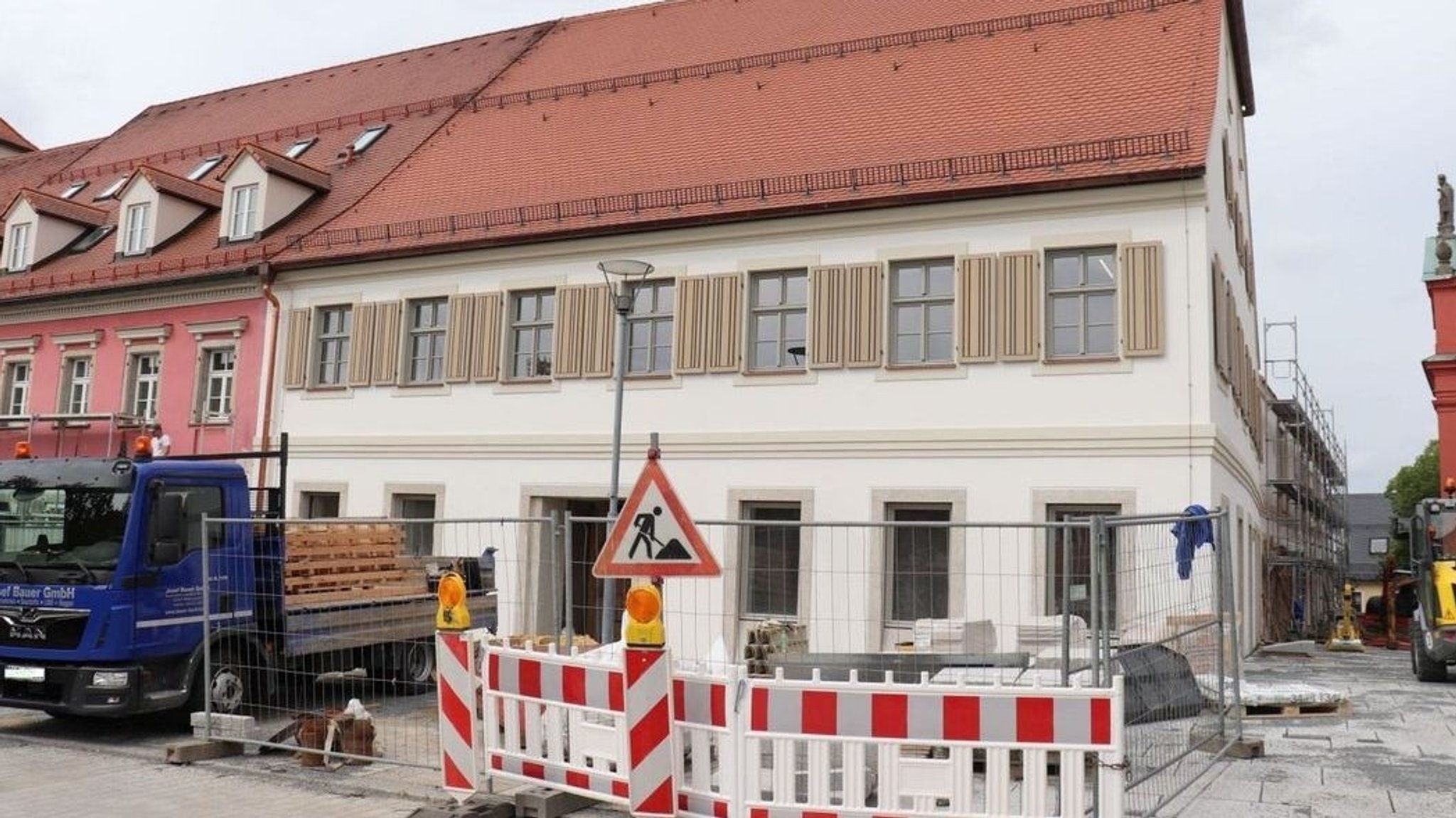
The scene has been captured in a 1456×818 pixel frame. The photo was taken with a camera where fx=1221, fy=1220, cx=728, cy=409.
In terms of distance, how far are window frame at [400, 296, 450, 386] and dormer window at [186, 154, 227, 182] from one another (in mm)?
9480

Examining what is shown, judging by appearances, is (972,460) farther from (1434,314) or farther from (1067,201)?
(1434,314)

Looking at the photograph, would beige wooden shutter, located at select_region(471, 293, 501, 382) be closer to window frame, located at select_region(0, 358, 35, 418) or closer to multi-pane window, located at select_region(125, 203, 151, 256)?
multi-pane window, located at select_region(125, 203, 151, 256)

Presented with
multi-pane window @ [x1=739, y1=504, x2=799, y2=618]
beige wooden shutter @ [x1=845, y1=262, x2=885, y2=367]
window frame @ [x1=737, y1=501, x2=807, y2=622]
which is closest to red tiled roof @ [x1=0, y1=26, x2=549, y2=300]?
window frame @ [x1=737, y1=501, x2=807, y2=622]

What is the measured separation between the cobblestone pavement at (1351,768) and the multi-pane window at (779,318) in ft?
24.4

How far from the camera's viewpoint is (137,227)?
23.8 m

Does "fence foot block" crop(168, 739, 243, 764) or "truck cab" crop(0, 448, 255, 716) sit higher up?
"truck cab" crop(0, 448, 255, 716)

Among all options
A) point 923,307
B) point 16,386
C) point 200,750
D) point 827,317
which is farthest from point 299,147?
point 200,750

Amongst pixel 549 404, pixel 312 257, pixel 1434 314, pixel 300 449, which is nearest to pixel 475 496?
pixel 549 404

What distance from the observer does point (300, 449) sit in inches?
795

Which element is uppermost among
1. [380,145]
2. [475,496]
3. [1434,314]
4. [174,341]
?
[380,145]

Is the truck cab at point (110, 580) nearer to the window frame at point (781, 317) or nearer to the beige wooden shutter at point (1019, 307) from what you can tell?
the window frame at point (781, 317)

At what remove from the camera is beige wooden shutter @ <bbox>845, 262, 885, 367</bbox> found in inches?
617

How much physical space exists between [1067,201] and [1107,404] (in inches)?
99.6

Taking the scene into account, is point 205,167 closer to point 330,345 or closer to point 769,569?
point 330,345
